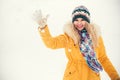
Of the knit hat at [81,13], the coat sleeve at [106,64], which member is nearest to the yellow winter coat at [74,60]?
the coat sleeve at [106,64]

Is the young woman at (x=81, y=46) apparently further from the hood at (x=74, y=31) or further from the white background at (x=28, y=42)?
the white background at (x=28, y=42)

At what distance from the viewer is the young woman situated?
1438 millimetres

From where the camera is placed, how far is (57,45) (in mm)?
1461

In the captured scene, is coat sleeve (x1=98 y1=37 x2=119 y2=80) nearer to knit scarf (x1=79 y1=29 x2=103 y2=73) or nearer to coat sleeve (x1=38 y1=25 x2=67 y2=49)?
knit scarf (x1=79 y1=29 x2=103 y2=73)

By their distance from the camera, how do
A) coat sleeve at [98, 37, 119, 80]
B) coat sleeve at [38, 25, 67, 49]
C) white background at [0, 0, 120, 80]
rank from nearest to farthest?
coat sleeve at [38, 25, 67, 49] → coat sleeve at [98, 37, 119, 80] → white background at [0, 0, 120, 80]

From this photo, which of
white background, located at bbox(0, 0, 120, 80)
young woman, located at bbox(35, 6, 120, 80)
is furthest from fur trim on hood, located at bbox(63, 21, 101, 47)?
white background, located at bbox(0, 0, 120, 80)

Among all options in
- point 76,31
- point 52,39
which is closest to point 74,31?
point 76,31

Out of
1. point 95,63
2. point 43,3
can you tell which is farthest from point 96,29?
point 43,3

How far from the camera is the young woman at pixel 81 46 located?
1.44 meters

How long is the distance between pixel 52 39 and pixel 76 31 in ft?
0.47

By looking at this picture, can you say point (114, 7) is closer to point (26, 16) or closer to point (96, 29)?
point (96, 29)

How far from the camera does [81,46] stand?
1.46 m

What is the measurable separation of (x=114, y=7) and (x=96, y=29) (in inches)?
10.8

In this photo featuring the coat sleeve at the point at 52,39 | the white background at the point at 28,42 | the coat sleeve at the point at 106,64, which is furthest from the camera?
the white background at the point at 28,42
